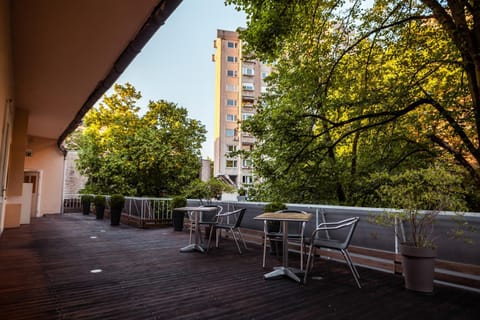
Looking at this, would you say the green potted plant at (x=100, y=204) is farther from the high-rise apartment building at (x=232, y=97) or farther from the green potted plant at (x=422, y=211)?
the high-rise apartment building at (x=232, y=97)

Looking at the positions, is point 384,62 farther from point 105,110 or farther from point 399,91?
point 105,110

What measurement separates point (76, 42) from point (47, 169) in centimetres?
1050

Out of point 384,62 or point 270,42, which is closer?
point 270,42

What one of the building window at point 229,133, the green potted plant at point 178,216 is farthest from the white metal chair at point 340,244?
the building window at point 229,133

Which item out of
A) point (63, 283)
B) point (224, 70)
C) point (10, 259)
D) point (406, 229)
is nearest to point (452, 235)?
point (406, 229)

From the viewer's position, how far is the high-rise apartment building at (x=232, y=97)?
27844 millimetres

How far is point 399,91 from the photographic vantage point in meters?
6.27

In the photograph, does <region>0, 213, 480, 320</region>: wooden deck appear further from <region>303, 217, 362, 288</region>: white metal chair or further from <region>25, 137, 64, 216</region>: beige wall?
<region>25, 137, 64, 216</region>: beige wall

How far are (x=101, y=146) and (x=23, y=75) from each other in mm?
9549

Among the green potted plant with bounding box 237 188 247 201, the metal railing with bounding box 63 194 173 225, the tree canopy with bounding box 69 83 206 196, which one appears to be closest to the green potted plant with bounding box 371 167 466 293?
the green potted plant with bounding box 237 188 247 201

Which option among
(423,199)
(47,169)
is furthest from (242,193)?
(47,169)

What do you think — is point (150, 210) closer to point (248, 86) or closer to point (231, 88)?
point (248, 86)

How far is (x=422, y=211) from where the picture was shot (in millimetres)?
3311

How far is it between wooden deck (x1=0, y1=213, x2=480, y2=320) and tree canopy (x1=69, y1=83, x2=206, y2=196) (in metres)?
9.40
